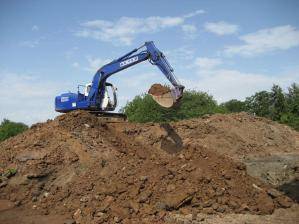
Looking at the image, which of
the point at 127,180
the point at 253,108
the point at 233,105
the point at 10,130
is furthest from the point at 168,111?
the point at 127,180

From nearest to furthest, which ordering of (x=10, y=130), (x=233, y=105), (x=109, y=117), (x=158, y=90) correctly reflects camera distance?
1. (x=158, y=90)
2. (x=109, y=117)
3. (x=10, y=130)
4. (x=233, y=105)

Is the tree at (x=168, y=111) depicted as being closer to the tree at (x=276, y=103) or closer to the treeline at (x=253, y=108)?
the treeline at (x=253, y=108)

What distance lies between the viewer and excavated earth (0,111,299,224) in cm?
933

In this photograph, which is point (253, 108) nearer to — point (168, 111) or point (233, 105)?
point (168, 111)

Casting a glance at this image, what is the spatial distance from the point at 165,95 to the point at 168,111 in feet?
81.6

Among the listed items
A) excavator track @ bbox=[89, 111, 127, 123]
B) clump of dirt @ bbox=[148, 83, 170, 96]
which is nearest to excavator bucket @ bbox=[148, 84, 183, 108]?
clump of dirt @ bbox=[148, 83, 170, 96]

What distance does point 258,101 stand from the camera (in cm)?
3991

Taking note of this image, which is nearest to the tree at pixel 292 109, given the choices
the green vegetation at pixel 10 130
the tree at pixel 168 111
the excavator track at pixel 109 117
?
the tree at pixel 168 111

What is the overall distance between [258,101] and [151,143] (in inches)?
1093

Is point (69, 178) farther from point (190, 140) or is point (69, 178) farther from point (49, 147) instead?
point (190, 140)

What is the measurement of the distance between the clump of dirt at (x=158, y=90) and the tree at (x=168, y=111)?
793 inches

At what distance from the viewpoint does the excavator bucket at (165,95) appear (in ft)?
40.9

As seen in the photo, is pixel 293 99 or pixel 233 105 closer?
pixel 293 99

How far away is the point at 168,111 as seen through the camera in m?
37.7
